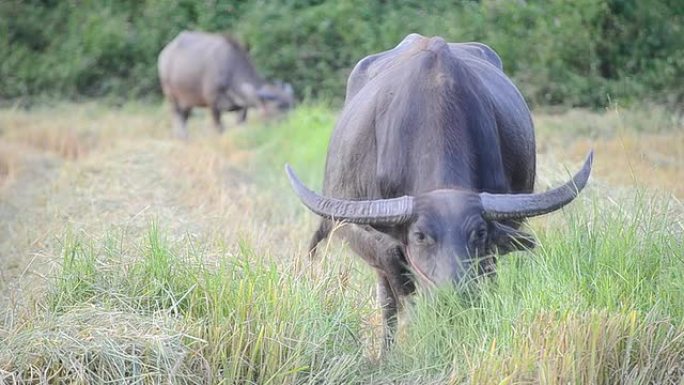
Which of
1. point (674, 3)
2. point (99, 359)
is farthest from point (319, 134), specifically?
point (99, 359)

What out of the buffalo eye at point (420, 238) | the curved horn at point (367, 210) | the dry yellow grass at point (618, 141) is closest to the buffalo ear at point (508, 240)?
the buffalo eye at point (420, 238)

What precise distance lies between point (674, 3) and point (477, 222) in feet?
36.5

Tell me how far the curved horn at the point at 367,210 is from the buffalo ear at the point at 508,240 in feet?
1.77

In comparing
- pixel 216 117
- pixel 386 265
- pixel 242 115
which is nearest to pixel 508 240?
pixel 386 265

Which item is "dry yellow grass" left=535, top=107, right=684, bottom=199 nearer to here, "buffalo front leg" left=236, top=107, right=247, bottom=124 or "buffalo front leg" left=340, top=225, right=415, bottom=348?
"buffalo front leg" left=340, top=225, right=415, bottom=348

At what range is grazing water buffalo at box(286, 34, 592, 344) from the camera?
20.0ft

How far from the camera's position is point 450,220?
6.03 metres

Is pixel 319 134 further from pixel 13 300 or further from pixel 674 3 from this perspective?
pixel 13 300

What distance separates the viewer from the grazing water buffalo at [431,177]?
20.0ft

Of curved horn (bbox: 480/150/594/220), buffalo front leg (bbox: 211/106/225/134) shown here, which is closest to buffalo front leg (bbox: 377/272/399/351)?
curved horn (bbox: 480/150/594/220)

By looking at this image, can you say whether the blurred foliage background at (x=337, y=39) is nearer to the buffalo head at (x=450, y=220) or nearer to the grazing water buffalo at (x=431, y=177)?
the grazing water buffalo at (x=431, y=177)

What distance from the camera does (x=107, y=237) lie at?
6.34m

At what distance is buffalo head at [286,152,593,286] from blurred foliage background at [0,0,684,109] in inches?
335

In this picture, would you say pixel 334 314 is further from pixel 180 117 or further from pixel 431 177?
pixel 180 117
